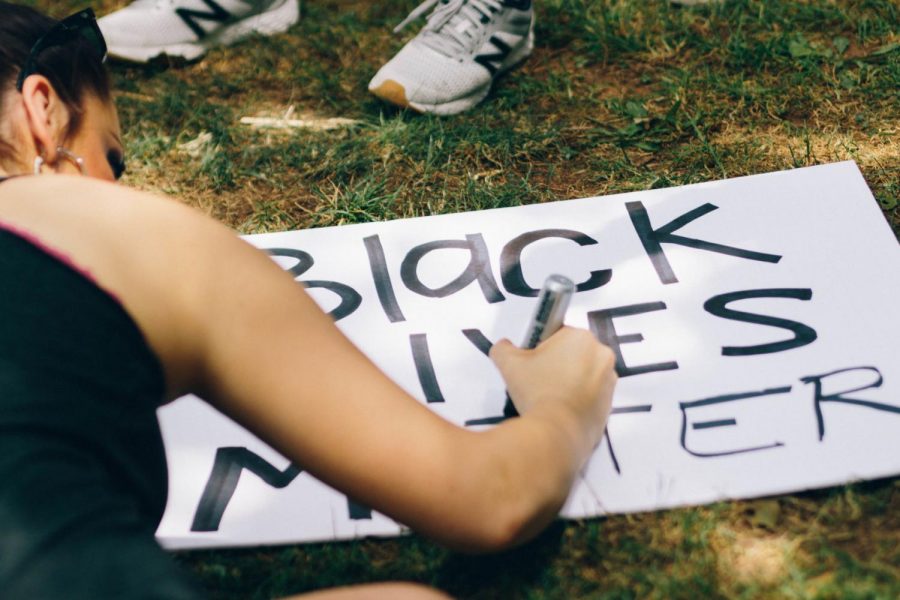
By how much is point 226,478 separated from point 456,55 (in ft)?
4.03

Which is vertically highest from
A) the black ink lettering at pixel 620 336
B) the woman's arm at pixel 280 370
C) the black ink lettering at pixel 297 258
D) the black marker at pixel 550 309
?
the woman's arm at pixel 280 370

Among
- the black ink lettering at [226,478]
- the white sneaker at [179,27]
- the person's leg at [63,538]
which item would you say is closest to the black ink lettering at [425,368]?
the black ink lettering at [226,478]

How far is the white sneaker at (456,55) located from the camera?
2.18m

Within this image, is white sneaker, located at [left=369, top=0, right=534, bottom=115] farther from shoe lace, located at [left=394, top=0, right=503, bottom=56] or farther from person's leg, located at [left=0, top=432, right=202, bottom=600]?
person's leg, located at [left=0, top=432, right=202, bottom=600]

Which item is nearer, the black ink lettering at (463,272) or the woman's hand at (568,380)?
the woman's hand at (568,380)

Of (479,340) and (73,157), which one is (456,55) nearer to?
(479,340)

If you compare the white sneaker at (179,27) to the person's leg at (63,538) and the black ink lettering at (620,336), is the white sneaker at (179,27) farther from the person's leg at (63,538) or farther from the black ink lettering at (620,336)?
the person's leg at (63,538)

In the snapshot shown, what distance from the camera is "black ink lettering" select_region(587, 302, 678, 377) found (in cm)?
155

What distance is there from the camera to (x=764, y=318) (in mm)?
1587

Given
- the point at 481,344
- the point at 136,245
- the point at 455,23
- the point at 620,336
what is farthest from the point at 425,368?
the point at 455,23

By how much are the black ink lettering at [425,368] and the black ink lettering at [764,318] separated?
50cm

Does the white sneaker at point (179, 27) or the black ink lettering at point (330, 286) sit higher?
the white sneaker at point (179, 27)

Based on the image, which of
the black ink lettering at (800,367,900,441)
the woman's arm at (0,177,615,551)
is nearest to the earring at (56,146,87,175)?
the woman's arm at (0,177,615,551)

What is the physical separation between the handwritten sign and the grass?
7cm
